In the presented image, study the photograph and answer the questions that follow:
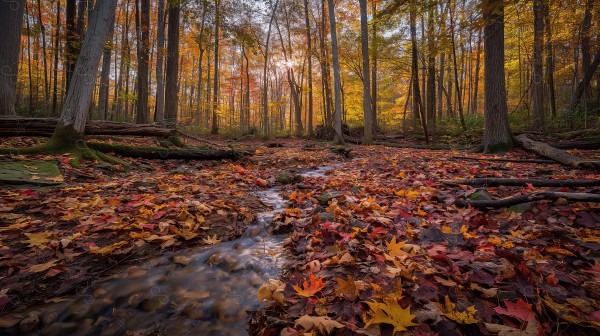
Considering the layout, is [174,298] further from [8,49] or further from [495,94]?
[495,94]

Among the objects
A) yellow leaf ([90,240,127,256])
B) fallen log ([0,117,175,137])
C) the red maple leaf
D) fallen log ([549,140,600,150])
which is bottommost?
the red maple leaf

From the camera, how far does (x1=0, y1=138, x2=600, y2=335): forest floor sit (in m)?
1.35

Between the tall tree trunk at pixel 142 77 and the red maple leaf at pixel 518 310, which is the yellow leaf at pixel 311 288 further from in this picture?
the tall tree trunk at pixel 142 77

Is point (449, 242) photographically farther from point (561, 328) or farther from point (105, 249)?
point (105, 249)

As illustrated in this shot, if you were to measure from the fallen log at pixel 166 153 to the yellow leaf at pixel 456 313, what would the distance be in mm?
6215

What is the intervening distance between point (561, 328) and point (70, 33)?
1328 cm

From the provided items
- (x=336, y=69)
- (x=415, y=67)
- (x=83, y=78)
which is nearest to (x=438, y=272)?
(x=83, y=78)

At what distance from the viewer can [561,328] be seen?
1.22m

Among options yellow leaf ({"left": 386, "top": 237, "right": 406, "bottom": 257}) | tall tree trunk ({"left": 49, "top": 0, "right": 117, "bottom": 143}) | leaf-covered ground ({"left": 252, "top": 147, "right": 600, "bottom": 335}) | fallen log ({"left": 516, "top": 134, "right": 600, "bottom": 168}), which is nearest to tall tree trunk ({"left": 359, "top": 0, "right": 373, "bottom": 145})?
fallen log ({"left": 516, "top": 134, "right": 600, "bottom": 168})

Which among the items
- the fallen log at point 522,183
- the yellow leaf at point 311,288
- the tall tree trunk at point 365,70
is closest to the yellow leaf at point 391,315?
the yellow leaf at point 311,288

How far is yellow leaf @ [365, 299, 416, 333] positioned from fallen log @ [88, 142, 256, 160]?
6083 mm

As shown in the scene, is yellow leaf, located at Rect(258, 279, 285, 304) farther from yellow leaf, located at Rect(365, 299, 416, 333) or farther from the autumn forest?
yellow leaf, located at Rect(365, 299, 416, 333)

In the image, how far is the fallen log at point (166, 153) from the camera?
19.4 ft

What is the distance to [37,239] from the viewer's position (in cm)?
222
